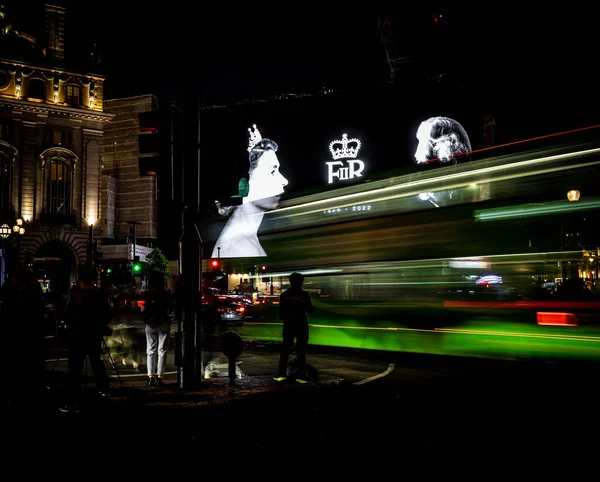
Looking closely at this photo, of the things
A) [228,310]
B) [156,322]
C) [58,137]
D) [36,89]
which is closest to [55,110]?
[36,89]

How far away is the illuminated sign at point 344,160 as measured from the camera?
119 feet

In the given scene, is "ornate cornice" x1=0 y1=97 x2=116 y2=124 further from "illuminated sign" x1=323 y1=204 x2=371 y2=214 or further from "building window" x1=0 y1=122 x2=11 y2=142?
"illuminated sign" x1=323 y1=204 x2=371 y2=214

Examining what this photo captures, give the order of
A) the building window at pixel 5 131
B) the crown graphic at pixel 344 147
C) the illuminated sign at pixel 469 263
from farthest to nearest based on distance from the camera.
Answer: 1. the building window at pixel 5 131
2. the crown graphic at pixel 344 147
3. the illuminated sign at pixel 469 263

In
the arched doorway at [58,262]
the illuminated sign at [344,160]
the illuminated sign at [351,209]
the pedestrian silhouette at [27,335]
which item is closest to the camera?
the pedestrian silhouette at [27,335]

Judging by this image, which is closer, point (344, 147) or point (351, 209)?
point (351, 209)

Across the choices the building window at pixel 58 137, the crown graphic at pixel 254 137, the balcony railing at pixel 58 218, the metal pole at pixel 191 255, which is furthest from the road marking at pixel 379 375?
the building window at pixel 58 137

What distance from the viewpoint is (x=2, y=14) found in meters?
12.8

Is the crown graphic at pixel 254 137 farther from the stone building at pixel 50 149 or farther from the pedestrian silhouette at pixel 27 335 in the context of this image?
the pedestrian silhouette at pixel 27 335

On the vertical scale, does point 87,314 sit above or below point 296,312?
above

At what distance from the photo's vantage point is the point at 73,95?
2157 inches

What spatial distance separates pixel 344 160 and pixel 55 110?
2978 centimetres

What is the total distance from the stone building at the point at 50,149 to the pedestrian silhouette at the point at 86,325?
1772 inches

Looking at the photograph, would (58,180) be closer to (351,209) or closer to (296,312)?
(351,209)

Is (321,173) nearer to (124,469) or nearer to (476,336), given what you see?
(476,336)
